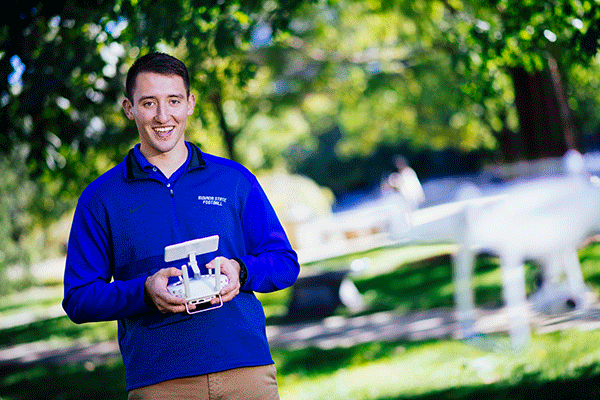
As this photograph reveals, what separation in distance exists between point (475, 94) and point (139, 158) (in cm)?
377

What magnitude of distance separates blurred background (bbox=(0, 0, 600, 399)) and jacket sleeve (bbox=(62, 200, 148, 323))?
217 centimetres

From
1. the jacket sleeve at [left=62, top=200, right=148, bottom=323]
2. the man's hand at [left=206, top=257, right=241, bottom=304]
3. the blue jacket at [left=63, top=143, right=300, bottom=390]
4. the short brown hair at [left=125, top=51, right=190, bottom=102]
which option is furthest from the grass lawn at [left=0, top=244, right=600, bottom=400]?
the short brown hair at [left=125, top=51, right=190, bottom=102]

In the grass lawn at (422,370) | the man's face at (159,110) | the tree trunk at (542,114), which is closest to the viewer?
the man's face at (159,110)

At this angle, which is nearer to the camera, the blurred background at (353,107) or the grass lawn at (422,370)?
the blurred background at (353,107)

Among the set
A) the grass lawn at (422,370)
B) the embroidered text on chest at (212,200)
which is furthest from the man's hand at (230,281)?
the grass lawn at (422,370)

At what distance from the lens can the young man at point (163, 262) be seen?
203 centimetres

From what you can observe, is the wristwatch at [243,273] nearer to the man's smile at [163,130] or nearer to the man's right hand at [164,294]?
the man's right hand at [164,294]

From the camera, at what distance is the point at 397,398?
16.5ft

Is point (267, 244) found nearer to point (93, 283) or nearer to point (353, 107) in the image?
point (93, 283)

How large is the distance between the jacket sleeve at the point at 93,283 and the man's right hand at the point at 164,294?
61 mm

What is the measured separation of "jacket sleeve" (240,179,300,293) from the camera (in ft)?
7.01

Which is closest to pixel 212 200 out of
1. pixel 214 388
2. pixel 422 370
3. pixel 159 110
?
pixel 159 110

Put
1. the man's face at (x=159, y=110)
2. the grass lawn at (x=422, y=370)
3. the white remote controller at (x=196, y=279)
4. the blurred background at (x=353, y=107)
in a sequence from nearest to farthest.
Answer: the white remote controller at (x=196, y=279) → the man's face at (x=159, y=110) → the blurred background at (x=353, y=107) → the grass lawn at (x=422, y=370)

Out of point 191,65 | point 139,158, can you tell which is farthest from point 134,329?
point 191,65
